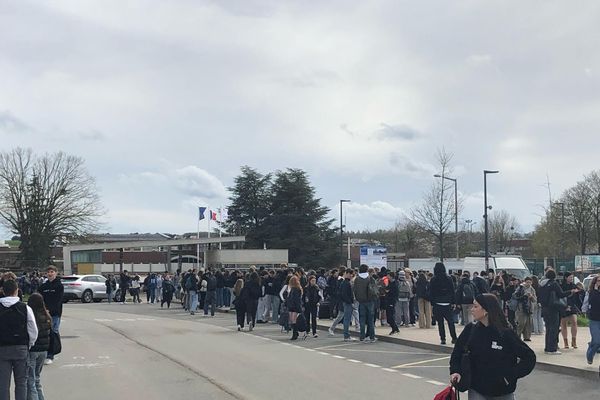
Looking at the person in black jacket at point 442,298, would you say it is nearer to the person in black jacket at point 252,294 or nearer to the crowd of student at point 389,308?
the crowd of student at point 389,308

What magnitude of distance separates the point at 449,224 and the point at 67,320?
25615 millimetres

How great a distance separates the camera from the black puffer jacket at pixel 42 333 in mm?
8961

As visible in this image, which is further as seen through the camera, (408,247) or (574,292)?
(408,247)

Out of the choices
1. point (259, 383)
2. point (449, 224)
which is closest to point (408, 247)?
point (449, 224)

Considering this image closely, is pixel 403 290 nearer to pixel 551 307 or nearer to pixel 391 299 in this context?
pixel 391 299

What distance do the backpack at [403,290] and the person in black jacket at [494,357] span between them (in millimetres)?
15620

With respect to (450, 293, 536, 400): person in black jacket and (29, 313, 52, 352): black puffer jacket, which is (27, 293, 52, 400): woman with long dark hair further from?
(450, 293, 536, 400): person in black jacket

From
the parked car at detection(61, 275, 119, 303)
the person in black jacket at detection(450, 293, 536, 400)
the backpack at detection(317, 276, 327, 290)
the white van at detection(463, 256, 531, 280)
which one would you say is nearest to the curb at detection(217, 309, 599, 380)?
the backpack at detection(317, 276, 327, 290)

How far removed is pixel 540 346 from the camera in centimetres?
1642

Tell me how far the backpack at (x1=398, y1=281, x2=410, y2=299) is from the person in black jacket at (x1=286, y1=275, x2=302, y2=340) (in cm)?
384

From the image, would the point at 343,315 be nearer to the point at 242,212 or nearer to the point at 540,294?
the point at 540,294

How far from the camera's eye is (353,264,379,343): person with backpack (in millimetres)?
17828

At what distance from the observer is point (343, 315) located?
64.2 feet

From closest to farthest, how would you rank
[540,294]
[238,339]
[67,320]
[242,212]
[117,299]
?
[540,294], [238,339], [67,320], [117,299], [242,212]
